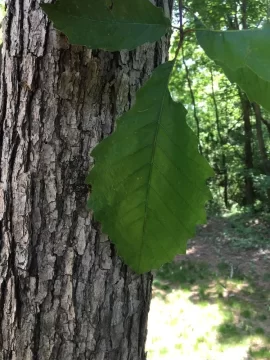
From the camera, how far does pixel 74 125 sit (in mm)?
751

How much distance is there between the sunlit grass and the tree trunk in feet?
9.93

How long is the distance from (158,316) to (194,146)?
3.95 metres

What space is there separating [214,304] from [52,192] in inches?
168

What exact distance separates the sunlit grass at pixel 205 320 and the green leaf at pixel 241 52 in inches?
135

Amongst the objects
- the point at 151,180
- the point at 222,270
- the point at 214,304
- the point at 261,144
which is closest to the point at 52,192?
the point at 151,180

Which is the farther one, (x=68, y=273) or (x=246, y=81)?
(x=68, y=273)

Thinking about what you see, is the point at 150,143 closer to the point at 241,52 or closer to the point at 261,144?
the point at 241,52

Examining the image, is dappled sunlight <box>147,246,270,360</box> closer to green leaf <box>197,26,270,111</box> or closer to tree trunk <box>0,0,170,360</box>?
tree trunk <box>0,0,170,360</box>

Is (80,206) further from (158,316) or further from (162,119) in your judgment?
(158,316)

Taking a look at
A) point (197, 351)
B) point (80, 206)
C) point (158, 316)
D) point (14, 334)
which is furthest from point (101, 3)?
point (158, 316)

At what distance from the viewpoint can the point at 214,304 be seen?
15.2 feet

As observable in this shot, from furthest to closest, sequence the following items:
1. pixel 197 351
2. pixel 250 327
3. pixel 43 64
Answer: pixel 250 327 < pixel 197 351 < pixel 43 64

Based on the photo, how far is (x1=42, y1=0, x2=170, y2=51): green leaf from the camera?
0.55m

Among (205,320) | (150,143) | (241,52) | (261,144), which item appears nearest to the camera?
(241,52)
